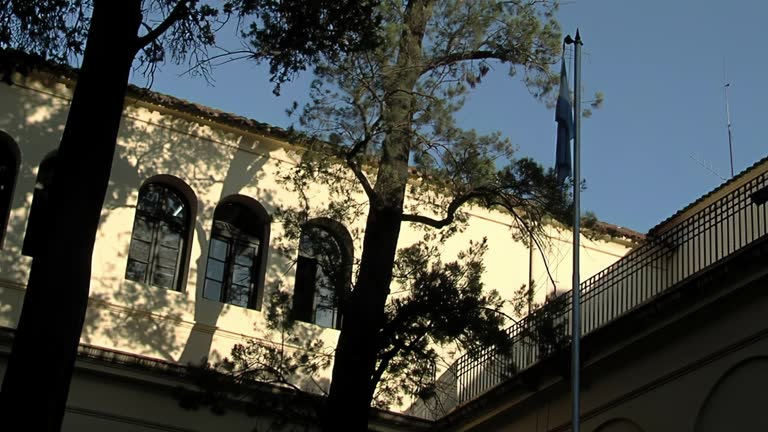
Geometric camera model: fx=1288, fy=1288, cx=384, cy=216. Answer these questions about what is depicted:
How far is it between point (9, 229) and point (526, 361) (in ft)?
29.3

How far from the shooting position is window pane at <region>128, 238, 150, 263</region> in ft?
73.2

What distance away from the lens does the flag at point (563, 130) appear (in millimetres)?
18953

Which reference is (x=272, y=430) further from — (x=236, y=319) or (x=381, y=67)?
(x=381, y=67)

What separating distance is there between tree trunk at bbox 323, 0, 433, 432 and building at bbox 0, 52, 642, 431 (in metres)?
1.57

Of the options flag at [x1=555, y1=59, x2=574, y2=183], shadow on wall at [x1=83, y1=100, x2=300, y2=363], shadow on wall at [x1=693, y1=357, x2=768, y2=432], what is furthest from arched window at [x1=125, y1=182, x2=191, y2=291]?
shadow on wall at [x1=693, y1=357, x2=768, y2=432]

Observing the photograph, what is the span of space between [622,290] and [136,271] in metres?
8.29

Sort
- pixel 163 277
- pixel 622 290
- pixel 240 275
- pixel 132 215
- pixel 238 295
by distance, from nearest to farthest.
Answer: pixel 622 290
pixel 132 215
pixel 163 277
pixel 238 295
pixel 240 275

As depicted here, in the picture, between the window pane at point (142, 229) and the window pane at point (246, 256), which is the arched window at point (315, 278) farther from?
the window pane at point (142, 229)

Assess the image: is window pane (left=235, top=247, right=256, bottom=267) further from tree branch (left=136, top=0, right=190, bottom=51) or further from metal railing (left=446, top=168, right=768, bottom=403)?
tree branch (left=136, top=0, right=190, bottom=51)

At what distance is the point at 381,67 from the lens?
61.4ft

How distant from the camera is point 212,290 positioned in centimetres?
2284

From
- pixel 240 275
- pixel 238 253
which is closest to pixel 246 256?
pixel 238 253

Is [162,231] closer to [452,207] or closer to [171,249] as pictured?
[171,249]

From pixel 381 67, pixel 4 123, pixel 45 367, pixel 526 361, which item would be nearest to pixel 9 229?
pixel 4 123
